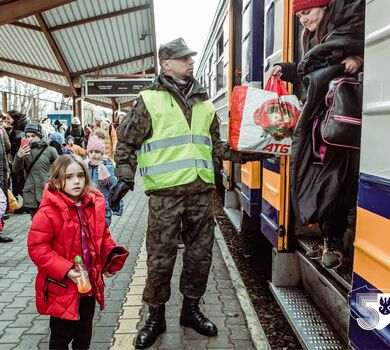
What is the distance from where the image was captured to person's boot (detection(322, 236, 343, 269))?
8.52ft

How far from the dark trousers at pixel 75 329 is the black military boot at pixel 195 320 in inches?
29.9

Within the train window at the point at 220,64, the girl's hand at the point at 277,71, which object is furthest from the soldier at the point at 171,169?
the train window at the point at 220,64

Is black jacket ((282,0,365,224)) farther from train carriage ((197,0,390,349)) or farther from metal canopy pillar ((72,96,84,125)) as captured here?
metal canopy pillar ((72,96,84,125))

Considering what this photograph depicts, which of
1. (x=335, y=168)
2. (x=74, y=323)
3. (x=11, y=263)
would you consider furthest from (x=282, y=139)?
(x=11, y=263)

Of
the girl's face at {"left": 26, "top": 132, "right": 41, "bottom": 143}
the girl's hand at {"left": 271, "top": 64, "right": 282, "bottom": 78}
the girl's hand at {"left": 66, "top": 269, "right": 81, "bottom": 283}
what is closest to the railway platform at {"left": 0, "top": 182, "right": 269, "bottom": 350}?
the girl's hand at {"left": 66, "top": 269, "right": 81, "bottom": 283}

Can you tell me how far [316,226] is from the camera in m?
3.49

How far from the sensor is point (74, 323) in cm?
256

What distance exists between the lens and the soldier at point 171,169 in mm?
2918

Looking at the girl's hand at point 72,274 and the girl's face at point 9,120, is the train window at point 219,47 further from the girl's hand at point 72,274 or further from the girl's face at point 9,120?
the girl's hand at point 72,274

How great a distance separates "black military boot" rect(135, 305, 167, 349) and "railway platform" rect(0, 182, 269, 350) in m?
0.04

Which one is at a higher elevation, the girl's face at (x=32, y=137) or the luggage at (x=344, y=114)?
the luggage at (x=344, y=114)

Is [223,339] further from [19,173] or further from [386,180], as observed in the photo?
[19,173]

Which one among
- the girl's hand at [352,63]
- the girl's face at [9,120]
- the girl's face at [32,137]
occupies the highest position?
the girl's hand at [352,63]

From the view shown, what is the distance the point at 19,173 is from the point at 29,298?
1.79 meters
